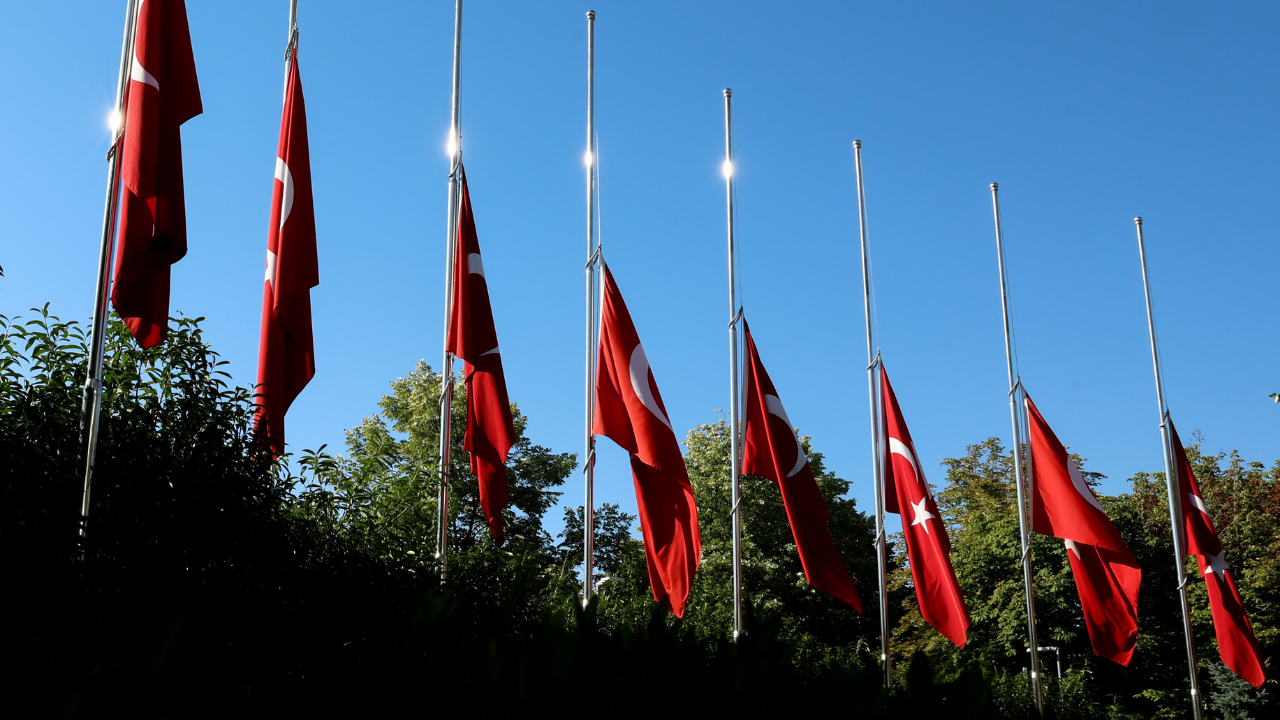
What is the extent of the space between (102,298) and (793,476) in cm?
973

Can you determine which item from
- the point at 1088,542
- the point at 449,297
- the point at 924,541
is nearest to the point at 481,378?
the point at 449,297

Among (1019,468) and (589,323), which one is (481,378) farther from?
(1019,468)

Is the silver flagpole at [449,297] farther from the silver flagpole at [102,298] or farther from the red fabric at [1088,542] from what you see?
the red fabric at [1088,542]

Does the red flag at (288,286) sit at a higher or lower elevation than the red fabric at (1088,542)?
higher

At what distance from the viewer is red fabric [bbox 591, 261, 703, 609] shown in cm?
1345

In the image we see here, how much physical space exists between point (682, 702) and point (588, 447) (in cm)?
1098

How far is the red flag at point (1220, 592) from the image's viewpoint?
Answer: 19.3 m

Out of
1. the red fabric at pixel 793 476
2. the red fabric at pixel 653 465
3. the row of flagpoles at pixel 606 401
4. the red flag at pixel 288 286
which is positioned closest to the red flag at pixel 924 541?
the row of flagpoles at pixel 606 401

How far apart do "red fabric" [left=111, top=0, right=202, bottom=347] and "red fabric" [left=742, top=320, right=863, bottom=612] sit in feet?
28.1

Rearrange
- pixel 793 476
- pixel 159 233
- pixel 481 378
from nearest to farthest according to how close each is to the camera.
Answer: pixel 159 233 → pixel 481 378 → pixel 793 476

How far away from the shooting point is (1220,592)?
19.6 m

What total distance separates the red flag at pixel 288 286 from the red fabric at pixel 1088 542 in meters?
12.0

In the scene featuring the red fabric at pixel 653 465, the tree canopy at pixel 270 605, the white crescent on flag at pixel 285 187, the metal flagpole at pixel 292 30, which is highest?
the metal flagpole at pixel 292 30

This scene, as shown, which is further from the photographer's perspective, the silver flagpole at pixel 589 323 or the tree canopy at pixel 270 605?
the silver flagpole at pixel 589 323
